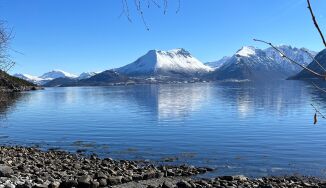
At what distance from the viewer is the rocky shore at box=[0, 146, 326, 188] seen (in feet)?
72.7

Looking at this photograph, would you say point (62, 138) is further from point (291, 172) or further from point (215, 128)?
point (291, 172)

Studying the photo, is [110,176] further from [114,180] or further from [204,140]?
[204,140]

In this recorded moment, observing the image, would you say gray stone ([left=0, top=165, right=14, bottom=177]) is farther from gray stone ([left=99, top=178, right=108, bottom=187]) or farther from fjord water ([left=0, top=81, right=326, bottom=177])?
fjord water ([left=0, top=81, right=326, bottom=177])

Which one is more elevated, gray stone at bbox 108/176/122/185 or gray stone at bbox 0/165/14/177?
gray stone at bbox 0/165/14/177

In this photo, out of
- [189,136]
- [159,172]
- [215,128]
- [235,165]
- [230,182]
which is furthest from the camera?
[215,128]

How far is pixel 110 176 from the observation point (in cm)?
2650

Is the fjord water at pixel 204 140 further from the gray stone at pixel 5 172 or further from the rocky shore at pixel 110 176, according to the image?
the gray stone at pixel 5 172

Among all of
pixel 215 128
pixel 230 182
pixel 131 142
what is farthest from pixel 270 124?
pixel 230 182

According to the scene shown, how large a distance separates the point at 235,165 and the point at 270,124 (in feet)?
94.1

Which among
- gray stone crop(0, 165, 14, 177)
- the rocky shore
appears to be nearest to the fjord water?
the rocky shore

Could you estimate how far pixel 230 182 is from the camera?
2616 cm

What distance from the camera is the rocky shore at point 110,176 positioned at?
72.7 ft

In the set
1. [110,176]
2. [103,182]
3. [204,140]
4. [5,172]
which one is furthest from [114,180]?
[204,140]

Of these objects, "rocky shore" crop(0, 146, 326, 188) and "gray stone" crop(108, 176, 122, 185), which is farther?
"gray stone" crop(108, 176, 122, 185)
